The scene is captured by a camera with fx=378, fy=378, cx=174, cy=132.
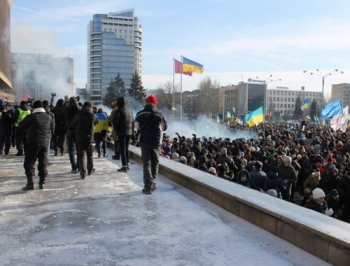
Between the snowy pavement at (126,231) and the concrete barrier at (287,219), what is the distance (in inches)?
3.6

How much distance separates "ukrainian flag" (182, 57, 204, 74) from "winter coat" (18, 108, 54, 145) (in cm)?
2881

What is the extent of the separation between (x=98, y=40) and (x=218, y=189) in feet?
494

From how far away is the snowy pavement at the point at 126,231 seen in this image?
3.34 meters

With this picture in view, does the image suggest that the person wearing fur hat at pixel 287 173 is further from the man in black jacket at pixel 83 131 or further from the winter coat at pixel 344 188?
the man in black jacket at pixel 83 131

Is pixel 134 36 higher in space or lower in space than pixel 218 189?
higher

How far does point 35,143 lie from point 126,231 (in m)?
2.77

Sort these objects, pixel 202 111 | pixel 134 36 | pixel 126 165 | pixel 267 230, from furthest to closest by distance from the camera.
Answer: pixel 134 36, pixel 202 111, pixel 126 165, pixel 267 230

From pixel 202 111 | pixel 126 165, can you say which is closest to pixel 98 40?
pixel 202 111

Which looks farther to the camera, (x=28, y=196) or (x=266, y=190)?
(x=266, y=190)

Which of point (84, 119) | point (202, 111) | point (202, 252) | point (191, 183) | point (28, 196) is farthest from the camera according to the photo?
point (202, 111)

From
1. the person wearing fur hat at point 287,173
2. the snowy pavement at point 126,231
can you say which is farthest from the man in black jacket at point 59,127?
the person wearing fur hat at point 287,173

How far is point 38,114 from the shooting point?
6195 millimetres

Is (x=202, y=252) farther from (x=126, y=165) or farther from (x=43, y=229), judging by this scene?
(x=126, y=165)

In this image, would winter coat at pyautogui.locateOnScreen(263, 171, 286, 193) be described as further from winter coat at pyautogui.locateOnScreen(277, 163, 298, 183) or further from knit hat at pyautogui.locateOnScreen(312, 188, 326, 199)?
knit hat at pyautogui.locateOnScreen(312, 188, 326, 199)
